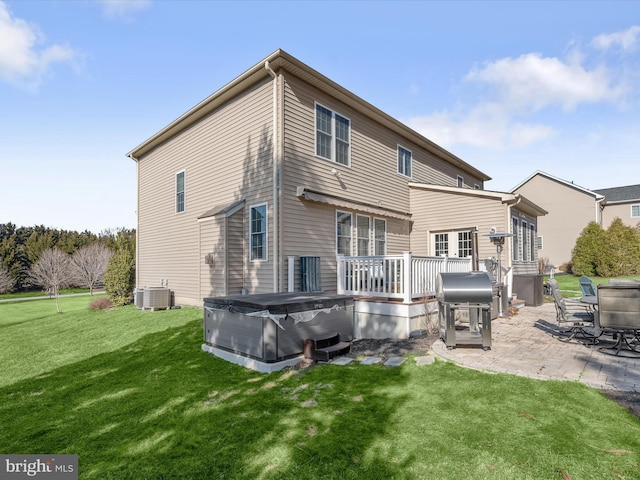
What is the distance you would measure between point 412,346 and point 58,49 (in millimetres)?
12908

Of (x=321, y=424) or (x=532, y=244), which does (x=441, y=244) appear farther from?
(x=321, y=424)

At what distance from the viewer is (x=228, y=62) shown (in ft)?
37.0

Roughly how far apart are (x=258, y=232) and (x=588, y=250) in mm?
24321

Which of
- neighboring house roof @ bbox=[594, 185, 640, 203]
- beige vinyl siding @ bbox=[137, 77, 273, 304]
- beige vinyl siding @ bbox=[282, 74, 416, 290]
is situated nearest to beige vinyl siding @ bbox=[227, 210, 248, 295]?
beige vinyl siding @ bbox=[137, 77, 273, 304]

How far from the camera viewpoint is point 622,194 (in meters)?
30.2

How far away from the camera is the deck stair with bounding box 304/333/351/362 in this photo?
19.6ft

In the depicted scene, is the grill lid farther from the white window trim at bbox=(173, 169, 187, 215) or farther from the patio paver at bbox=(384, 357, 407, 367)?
the white window trim at bbox=(173, 169, 187, 215)

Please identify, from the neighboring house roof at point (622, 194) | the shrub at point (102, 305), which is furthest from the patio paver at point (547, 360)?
the neighboring house roof at point (622, 194)

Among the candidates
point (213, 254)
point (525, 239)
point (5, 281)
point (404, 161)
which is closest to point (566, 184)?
point (525, 239)

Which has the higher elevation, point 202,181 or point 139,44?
point 139,44

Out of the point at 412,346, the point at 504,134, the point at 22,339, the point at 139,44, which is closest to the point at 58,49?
the point at 139,44

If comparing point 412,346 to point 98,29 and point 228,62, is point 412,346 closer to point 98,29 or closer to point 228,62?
point 228,62

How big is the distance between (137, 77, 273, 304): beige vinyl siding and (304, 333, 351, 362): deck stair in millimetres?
3479

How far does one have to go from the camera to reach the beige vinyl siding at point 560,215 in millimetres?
26625
